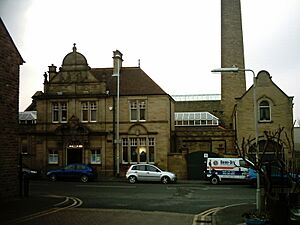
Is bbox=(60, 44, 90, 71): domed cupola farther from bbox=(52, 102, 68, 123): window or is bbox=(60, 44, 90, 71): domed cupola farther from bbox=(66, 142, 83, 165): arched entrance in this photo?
bbox=(66, 142, 83, 165): arched entrance

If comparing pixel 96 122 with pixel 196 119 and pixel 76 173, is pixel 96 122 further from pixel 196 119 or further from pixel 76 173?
pixel 196 119

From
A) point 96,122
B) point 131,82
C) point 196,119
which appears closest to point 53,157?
point 96,122

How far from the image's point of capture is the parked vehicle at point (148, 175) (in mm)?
31047

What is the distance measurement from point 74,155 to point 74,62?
8.66 meters

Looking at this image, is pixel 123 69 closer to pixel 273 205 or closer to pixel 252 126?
pixel 252 126

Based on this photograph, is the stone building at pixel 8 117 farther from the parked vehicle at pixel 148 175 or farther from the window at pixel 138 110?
the window at pixel 138 110

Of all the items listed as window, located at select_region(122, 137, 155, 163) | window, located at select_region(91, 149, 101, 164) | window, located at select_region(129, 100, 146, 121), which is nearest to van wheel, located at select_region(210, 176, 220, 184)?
window, located at select_region(122, 137, 155, 163)

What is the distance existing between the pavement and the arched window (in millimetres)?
20378

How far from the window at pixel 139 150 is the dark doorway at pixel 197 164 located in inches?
137

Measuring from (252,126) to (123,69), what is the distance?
1394cm

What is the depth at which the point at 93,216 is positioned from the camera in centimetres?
1408

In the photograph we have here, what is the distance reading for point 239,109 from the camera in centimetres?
3619

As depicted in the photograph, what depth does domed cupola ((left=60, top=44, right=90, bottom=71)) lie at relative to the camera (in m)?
38.1

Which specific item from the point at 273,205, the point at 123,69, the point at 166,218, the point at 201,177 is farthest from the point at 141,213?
the point at 123,69
